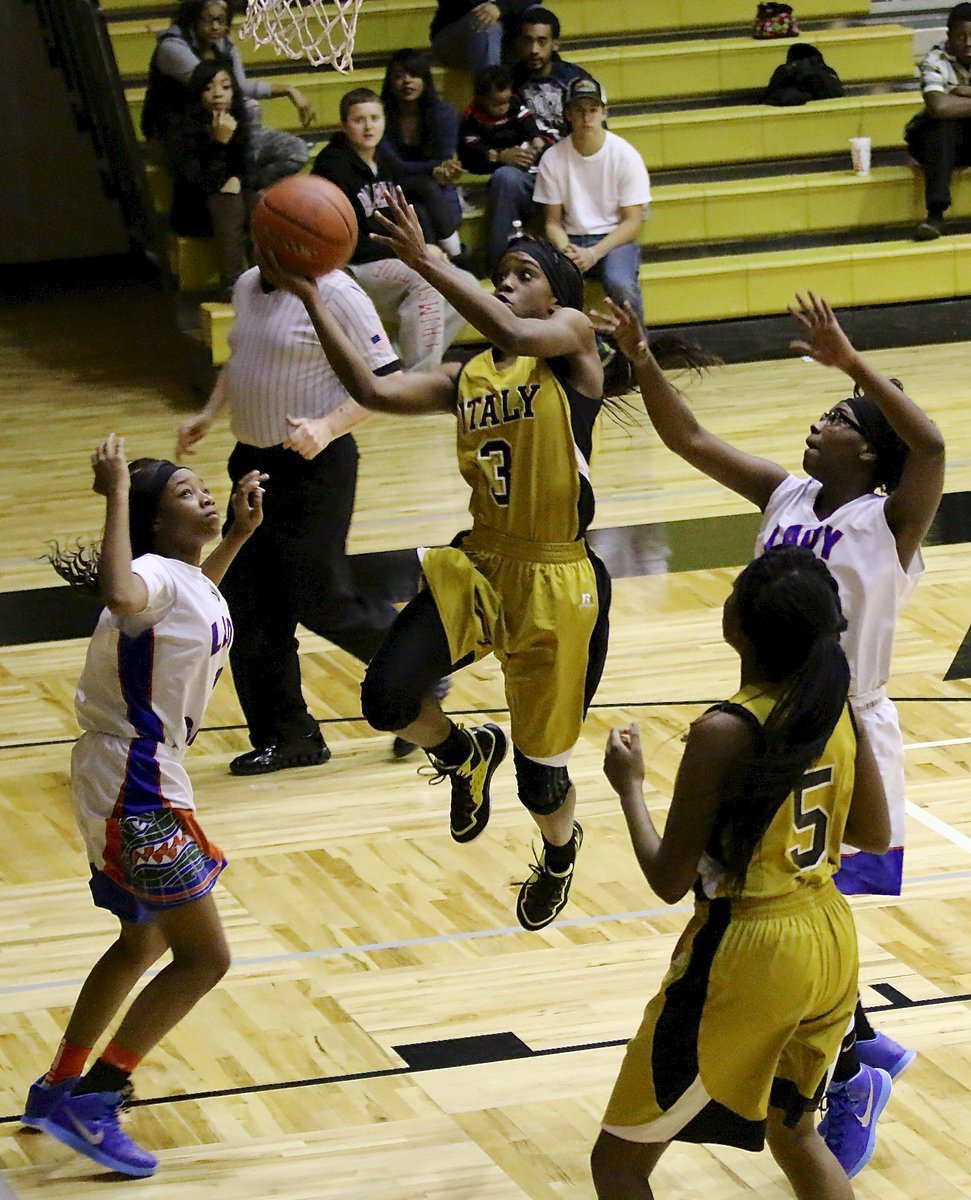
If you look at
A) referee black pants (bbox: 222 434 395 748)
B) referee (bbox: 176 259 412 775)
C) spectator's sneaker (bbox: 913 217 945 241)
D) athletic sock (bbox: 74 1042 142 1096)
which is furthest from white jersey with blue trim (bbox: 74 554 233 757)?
spectator's sneaker (bbox: 913 217 945 241)

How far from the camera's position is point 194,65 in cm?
1027

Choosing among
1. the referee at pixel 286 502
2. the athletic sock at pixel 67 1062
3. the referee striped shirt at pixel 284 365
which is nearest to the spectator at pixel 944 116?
the referee at pixel 286 502

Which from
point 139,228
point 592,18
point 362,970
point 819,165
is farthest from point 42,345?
point 362,970

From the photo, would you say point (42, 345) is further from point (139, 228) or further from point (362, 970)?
point (362, 970)

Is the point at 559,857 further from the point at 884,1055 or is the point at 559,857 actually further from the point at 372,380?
the point at 372,380

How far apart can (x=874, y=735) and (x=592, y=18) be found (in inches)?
379

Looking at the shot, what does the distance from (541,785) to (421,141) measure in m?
6.71

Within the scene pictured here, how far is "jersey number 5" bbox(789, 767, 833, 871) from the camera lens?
2.68 m

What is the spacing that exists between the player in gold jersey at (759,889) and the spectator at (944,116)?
8.95 meters

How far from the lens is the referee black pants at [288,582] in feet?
17.5

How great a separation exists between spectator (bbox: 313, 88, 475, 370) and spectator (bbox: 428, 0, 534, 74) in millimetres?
1258

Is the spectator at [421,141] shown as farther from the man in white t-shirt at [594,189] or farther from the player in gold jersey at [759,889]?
the player in gold jersey at [759,889]

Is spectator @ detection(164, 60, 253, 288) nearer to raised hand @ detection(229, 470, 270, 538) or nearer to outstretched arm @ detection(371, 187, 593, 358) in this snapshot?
outstretched arm @ detection(371, 187, 593, 358)

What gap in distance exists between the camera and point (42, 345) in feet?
41.0
